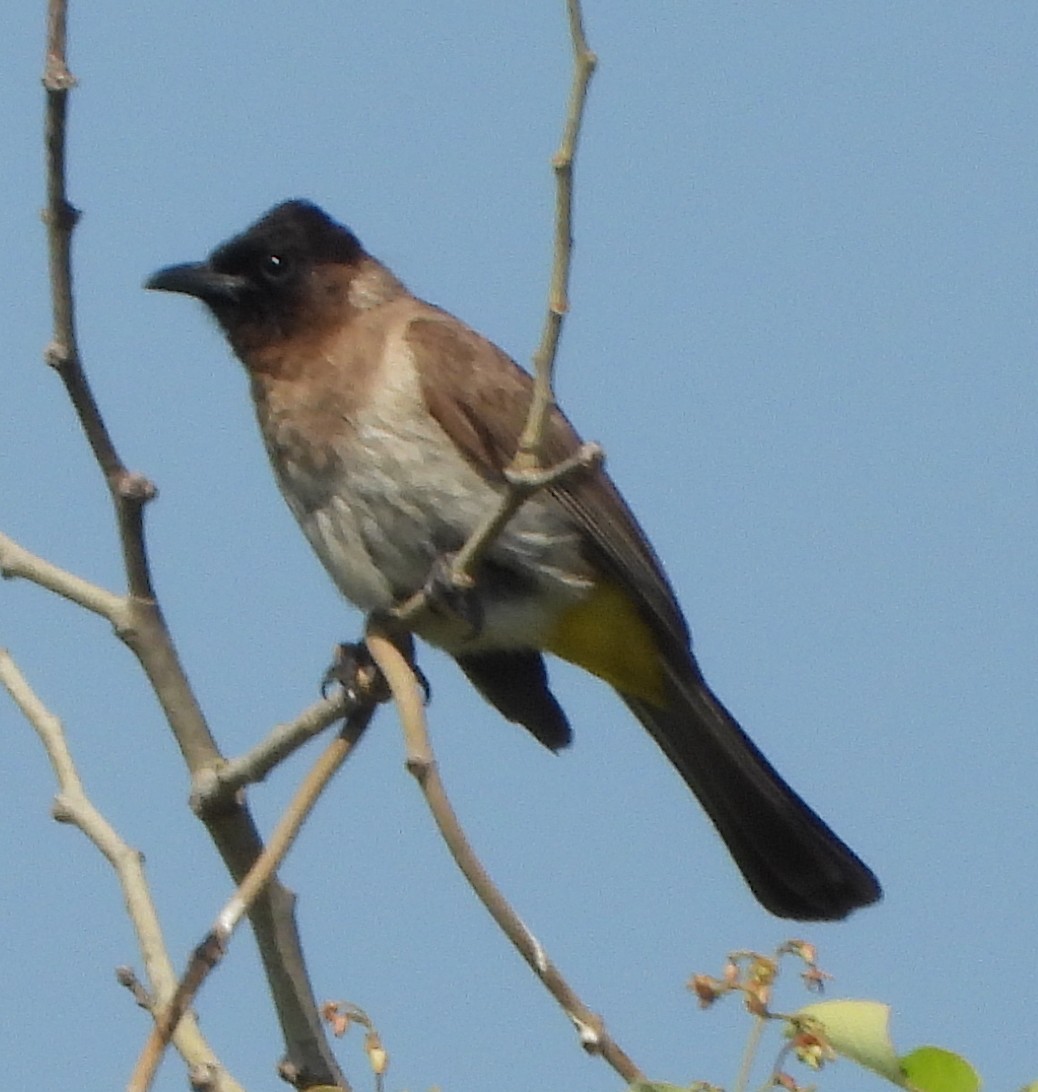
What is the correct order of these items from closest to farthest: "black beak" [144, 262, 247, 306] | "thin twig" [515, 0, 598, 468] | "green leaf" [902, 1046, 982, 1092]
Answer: "green leaf" [902, 1046, 982, 1092]
"thin twig" [515, 0, 598, 468]
"black beak" [144, 262, 247, 306]

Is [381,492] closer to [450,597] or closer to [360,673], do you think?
[450,597]

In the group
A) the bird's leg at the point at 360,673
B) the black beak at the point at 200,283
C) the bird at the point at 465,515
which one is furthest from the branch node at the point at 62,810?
the black beak at the point at 200,283

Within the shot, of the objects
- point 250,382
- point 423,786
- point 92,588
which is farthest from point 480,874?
point 250,382

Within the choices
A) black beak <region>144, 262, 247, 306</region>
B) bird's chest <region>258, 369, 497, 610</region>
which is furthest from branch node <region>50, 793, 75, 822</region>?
black beak <region>144, 262, 247, 306</region>

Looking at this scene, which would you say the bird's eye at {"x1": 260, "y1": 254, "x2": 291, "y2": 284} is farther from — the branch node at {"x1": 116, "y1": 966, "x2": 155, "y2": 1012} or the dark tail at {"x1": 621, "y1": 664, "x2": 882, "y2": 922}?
the branch node at {"x1": 116, "y1": 966, "x2": 155, "y2": 1012}

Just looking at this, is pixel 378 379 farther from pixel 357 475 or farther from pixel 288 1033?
pixel 288 1033

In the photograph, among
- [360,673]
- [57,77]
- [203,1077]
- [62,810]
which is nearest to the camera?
[203,1077]

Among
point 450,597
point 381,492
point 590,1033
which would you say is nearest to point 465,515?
point 381,492

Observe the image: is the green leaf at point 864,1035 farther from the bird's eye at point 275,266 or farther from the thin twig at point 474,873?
the bird's eye at point 275,266
